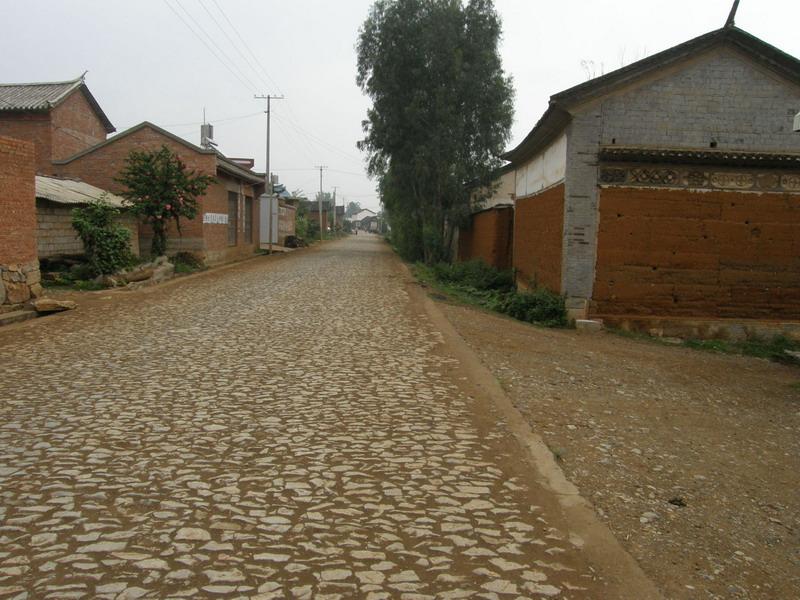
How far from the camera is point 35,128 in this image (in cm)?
2708

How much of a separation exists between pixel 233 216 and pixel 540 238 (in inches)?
612

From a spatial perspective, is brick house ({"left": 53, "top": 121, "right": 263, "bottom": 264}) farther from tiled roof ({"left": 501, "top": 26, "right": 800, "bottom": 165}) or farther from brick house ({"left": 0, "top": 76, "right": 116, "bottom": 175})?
tiled roof ({"left": 501, "top": 26, "right": 800, "bottom": 165})

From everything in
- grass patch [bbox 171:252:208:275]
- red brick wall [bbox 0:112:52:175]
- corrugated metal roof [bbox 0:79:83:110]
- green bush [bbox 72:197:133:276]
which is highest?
corrugated metal roof [bbox 0:79:83:110]

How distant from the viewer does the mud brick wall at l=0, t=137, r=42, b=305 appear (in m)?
11.3

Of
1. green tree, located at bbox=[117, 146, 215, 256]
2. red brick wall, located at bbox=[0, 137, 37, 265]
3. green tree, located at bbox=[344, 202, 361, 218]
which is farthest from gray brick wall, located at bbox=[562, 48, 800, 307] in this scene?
green tree, located at bbox=[344, 202, 361, 218]

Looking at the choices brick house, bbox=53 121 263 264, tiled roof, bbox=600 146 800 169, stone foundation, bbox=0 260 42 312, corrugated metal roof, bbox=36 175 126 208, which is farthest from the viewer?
brick house, bbox=53 121 263 264

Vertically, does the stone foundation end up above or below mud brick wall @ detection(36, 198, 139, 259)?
below

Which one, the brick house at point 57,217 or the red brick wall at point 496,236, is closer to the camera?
the brick house at point 57,217

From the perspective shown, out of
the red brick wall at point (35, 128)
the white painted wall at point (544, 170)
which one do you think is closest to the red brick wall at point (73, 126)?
the red brick wall at point (35, 128)

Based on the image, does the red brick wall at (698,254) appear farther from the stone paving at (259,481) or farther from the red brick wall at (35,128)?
the red brick wall at (35,128)

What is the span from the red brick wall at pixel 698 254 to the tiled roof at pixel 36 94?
23924mm

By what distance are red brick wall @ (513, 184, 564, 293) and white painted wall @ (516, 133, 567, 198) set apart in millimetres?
209

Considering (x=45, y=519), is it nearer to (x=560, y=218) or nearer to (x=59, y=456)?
(x=59, y=456)

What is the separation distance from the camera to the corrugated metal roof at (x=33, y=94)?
88.0 ft
